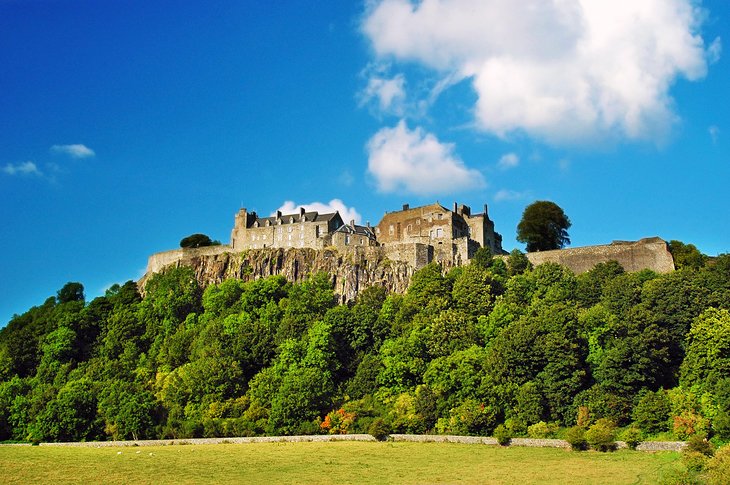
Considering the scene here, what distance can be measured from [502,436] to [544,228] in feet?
147

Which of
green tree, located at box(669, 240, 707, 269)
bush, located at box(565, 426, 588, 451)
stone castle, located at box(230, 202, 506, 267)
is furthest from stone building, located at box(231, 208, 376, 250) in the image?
bush, located at box(565, 426, 588, 451)

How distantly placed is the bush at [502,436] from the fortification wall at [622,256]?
3061 cm

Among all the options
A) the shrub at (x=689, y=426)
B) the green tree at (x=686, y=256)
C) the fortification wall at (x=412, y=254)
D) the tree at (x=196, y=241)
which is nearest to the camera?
the shrub at (x=689, y=426)

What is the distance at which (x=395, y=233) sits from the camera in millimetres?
93750

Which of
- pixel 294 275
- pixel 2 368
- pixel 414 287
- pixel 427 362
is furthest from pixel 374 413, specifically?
pixel 2 368

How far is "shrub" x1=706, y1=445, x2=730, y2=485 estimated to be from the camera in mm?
34938

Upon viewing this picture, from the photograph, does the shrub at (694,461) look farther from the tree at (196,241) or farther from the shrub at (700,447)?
the tree at (196,241)

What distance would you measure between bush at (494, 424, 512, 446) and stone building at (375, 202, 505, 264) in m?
35.0

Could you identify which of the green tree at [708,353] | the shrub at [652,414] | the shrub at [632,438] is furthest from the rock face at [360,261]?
the shrub at [632,438]

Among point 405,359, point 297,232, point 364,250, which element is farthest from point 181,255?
point 405,359

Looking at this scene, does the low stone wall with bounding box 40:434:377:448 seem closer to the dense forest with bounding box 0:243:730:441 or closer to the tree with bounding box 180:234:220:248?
the dense forest with bounding box 0:243:730:441

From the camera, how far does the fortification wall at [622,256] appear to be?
246ft

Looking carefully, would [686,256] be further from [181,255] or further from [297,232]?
[181,255]

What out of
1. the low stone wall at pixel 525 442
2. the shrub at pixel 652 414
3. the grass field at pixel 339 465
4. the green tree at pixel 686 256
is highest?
the green tree at pixel 686 256
